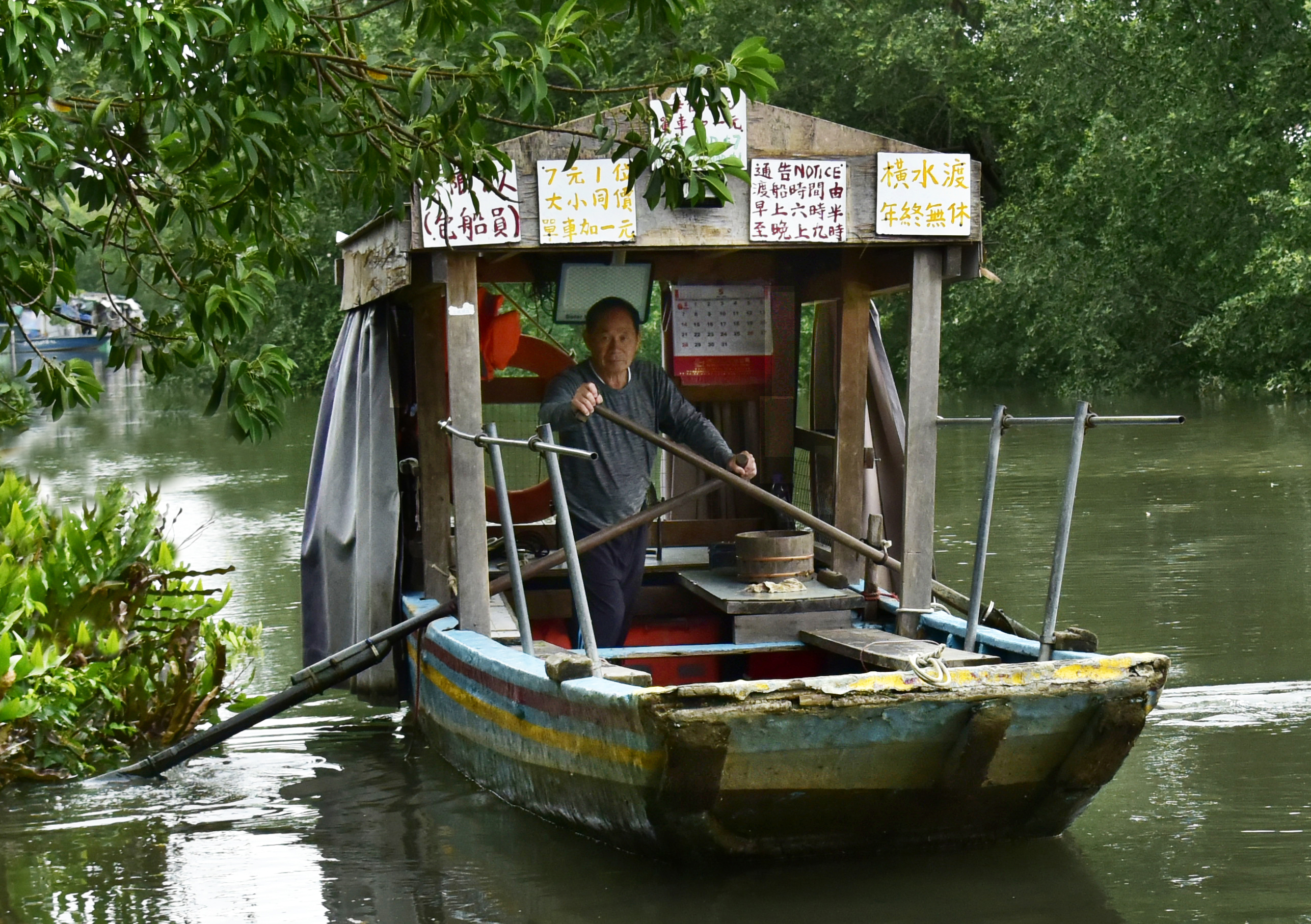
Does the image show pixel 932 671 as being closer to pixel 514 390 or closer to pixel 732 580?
pixel 732 580

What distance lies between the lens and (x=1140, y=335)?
1085 inches

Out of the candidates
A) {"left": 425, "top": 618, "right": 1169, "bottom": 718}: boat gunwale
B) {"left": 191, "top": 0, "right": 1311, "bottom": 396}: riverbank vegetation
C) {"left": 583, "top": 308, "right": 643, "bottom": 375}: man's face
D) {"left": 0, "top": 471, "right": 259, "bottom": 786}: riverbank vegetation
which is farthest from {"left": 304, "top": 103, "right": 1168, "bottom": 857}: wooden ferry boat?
{"left": 191, "top": 0, "right": 1311, "bottom": 396}: riverbank vegetation

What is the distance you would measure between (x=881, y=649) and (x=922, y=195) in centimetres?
173

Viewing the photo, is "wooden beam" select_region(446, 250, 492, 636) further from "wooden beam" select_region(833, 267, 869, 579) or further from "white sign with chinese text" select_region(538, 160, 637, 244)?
"wooden beam" select_region(833, 267, 869, 579)

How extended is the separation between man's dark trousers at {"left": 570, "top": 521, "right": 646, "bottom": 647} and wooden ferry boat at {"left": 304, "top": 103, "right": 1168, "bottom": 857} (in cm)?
32

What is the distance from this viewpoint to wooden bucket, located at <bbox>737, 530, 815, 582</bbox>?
23.0 ft

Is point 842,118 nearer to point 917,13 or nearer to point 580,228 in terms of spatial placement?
point 917,13

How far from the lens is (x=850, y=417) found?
7438 mm

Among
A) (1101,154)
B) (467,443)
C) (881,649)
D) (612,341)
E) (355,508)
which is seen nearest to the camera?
(881,649)

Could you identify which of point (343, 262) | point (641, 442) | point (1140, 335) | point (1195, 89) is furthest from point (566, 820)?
point (1140, 335)

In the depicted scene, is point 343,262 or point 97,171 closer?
point 97,171

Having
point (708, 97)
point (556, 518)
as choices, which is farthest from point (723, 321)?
point (708, 97)

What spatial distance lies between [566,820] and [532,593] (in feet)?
6.30

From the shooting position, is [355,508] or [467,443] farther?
[355,508]
